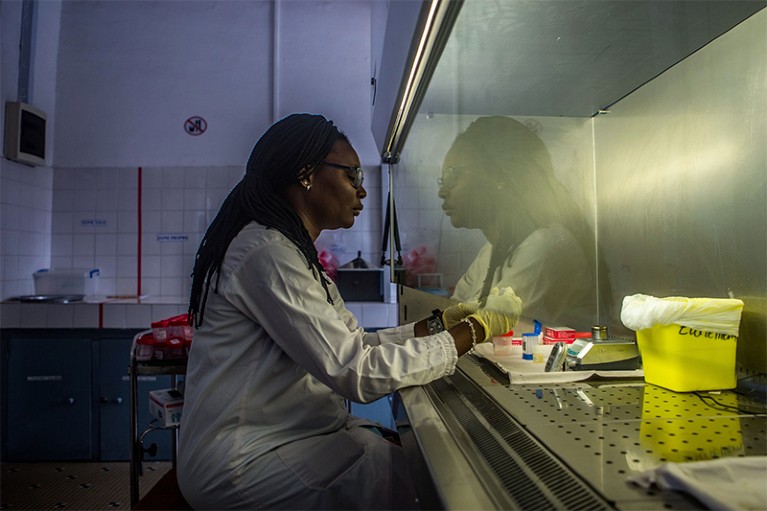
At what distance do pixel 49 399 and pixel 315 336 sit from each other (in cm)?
285

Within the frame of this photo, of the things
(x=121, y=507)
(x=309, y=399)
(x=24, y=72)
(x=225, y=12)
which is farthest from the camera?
(x=225, y=12)

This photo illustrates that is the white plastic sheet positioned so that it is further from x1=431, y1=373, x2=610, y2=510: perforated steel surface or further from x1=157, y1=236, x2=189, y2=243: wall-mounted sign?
x1=157, y1=236, x2=189, y2=243: wall-mounted sign

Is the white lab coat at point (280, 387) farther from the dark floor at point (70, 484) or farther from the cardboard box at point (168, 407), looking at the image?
the dark floor at point (70, 484)

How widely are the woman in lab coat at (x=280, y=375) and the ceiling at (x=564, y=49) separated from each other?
0.53 meters

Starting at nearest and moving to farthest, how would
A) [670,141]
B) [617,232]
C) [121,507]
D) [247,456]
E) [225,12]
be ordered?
[247,456], [670,141], [617,232], [121,507], [225,12]

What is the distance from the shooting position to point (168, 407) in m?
1.79

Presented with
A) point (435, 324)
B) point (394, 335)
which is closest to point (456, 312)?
point (435, 324)

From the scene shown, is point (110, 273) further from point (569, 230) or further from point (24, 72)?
point (569, 230)

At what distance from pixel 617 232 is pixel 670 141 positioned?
329 mm

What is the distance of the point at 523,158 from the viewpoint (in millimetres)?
1664

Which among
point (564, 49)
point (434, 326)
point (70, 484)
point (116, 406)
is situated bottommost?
point (70, 484)

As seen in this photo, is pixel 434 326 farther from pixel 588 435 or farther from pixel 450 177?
pixel 588 435

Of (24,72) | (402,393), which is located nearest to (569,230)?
(402,393)

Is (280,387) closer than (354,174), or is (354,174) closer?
(280,387)
